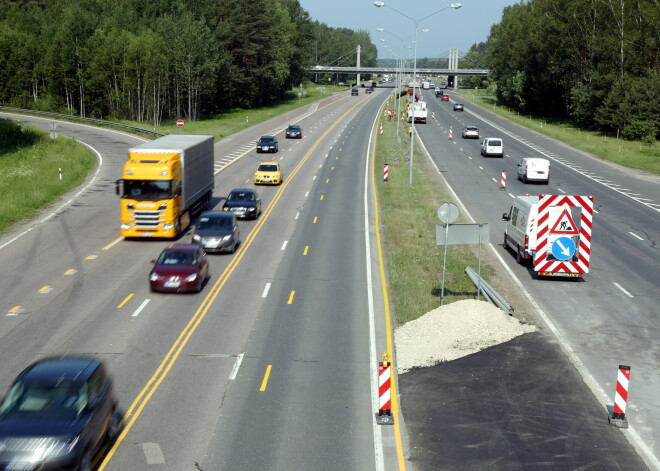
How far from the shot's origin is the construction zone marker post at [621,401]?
15.1 m

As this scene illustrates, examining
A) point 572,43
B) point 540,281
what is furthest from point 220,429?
point 572,43

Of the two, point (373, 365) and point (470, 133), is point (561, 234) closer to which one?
point (373, 365)

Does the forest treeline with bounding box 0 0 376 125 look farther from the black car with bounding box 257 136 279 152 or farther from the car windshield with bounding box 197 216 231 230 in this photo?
the car windshield with bounding box 197 216 231 230

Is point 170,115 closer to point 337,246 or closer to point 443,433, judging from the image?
point 337,246

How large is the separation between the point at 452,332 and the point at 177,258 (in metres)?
9.93

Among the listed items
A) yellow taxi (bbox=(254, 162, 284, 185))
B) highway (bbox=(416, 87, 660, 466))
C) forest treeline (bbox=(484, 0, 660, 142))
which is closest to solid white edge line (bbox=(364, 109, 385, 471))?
highway (bbox=(416, 87, 660, 466))

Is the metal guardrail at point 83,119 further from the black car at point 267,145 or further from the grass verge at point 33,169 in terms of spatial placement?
the black car at point 267,145

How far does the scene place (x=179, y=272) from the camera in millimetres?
24203

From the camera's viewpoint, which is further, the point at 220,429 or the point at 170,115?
the point at 170,115

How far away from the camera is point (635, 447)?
Answer: 14.3 meters

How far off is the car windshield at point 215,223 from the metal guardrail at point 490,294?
34.5 ft

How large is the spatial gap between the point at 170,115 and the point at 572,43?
2220 inches

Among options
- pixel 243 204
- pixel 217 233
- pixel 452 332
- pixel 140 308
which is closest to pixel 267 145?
pixel 243 204

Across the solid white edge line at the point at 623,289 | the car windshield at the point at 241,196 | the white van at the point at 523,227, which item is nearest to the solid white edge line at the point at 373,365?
the white van at the point at 523,227
